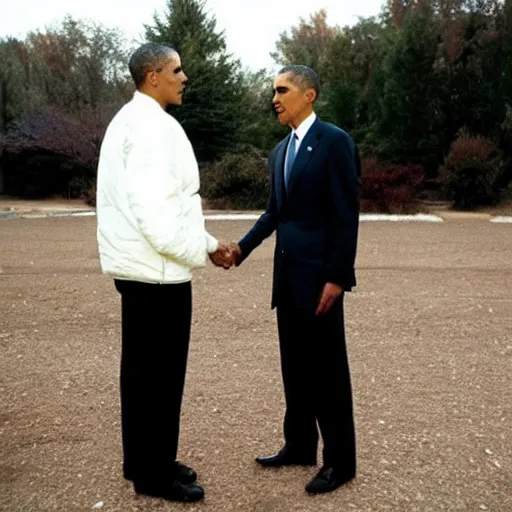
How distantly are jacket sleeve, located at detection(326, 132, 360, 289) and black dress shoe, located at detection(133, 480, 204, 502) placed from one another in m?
1.08

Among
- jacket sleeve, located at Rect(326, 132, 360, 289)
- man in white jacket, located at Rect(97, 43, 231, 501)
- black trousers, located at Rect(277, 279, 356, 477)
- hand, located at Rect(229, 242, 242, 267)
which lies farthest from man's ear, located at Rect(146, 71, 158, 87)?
black trousers, located at Rect(277, 279, 356, 477)

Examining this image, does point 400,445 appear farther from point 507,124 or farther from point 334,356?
point 507,124

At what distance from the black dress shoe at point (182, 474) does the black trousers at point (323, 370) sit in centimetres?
58

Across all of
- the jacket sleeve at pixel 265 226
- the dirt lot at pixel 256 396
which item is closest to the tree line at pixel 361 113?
the dirt lot at pixel 256 396

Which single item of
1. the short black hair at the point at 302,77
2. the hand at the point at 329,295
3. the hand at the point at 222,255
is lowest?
the hand at the point at 329,295

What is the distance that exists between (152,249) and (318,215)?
743 millimetres

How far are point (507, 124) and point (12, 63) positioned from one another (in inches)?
832

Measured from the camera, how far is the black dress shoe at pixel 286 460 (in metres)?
3.22

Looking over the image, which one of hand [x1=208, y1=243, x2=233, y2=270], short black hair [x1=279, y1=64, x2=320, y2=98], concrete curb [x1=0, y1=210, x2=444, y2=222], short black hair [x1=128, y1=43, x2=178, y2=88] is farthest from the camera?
concrete curb [x1=0, y1=210, x2=444, y2=222]

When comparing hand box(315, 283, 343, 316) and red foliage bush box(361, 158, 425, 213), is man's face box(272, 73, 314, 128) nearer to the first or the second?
hand box(315, 283, 343, 316)

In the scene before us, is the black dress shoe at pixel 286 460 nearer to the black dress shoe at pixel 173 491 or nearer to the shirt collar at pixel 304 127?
the black dress shoe at pixel 173 491

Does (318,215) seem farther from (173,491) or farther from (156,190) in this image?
(173,491)

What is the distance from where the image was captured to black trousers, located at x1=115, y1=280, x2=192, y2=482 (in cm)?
274

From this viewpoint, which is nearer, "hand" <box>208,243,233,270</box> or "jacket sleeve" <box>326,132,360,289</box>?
"jacket sleeve" <box>326,132,360,289</box>
